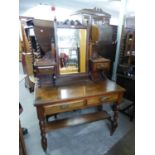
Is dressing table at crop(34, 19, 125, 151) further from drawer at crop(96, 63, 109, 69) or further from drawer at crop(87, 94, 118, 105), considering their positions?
drawer at crop(96, 63, 109, 69)

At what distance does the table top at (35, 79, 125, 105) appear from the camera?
4.48ft

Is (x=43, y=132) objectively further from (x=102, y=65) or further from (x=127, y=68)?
(x=127, y=68)

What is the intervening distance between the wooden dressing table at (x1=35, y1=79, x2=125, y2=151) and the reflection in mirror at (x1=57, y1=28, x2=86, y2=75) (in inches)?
6.6

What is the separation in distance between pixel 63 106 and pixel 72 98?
0.12m

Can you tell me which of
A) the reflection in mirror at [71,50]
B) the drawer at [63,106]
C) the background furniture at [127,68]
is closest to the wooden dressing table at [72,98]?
the drawer at [63,106]

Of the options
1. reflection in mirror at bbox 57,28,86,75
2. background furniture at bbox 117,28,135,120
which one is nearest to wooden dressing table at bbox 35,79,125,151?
reflection in mirror at bbox 57,28,86,75

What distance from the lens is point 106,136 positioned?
1915 mm

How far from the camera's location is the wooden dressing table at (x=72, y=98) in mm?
1353

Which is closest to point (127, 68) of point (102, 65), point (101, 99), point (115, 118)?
point (102, 65)

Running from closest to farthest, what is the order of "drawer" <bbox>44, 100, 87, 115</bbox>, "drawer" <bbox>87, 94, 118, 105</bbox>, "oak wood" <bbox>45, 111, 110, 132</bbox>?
"drawer" <bbox>44, 100, 87, 115</bbox>
"drawer" <bbox>87, 94, 118, 105</bbox>
"oak wood" <bbox>45, 111, 110, 132</bbox>

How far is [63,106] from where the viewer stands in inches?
54.7

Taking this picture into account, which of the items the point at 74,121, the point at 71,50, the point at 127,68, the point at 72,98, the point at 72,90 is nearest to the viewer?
the point at 72,98
